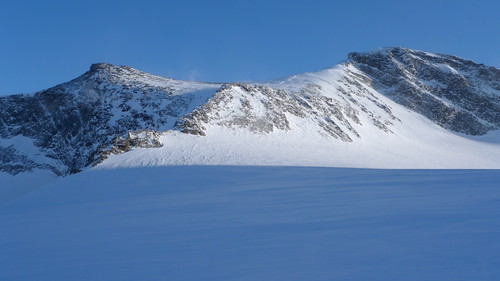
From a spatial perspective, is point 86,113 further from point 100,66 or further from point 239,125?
point 239,125

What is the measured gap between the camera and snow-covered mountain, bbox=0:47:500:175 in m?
24.7

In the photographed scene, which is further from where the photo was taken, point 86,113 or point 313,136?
point 86,113

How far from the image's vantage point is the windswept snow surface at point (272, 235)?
16.5 feet

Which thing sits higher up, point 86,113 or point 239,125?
point 86,113

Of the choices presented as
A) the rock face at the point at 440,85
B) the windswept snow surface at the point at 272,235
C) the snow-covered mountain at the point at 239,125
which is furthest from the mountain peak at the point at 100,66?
the rock face at the point at 440,85

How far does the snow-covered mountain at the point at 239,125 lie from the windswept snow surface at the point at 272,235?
10.7 meters

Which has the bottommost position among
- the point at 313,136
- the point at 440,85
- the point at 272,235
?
the point at 272,235

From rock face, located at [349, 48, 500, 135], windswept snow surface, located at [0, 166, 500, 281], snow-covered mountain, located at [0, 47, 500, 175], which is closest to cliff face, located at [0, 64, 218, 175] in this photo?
snow-covered mountain, located at [0, 47, 500, 175]

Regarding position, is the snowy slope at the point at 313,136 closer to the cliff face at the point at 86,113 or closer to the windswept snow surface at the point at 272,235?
the cliff face at the point at 86,113

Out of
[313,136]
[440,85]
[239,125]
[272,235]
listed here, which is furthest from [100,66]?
[440,85]

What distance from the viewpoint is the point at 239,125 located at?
30641mm

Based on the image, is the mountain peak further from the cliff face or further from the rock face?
the rock face

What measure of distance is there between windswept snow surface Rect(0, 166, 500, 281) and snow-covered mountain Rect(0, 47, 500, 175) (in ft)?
34.9

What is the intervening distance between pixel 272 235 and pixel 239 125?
24.2 m
